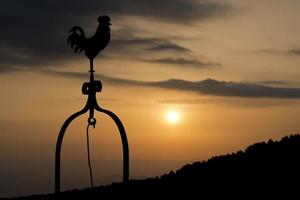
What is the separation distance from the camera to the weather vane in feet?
52.4

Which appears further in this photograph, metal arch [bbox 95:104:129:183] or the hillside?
metal arch [bbox 95:104:129:183]

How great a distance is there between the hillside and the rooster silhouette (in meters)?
3.59

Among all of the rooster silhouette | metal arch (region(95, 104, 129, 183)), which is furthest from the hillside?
the rooster silhouette

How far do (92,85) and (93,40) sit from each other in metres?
1.18

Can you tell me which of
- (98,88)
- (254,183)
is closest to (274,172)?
(254,183)

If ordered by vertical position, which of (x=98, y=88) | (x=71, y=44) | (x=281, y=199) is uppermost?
(x=71, y=44)

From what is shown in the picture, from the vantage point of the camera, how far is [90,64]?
16391 millimetres

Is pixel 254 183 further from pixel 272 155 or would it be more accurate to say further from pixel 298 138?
pixel 298 138

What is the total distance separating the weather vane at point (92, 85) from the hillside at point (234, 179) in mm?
859

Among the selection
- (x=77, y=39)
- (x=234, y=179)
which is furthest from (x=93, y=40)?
(x=234, y=179)

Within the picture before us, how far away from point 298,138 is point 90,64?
617cm

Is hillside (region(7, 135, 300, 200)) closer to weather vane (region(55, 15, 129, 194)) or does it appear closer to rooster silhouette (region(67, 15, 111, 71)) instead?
weather vane (region(55, 15, 129, 194))

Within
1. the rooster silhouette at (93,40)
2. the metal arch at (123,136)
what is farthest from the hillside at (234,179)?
the rooster silhouette at (93,40)

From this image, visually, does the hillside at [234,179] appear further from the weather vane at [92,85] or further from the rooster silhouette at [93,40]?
the rooster silhouette at [93,40]
